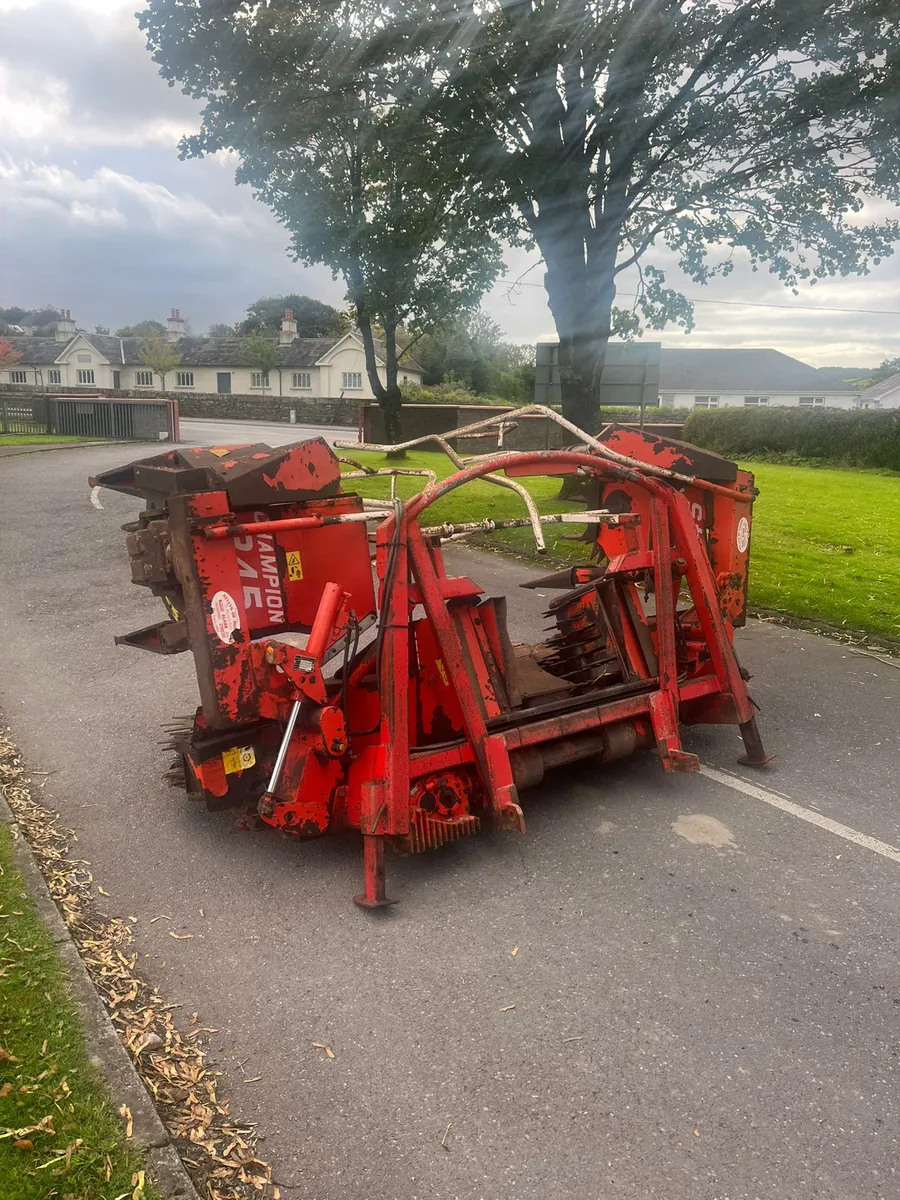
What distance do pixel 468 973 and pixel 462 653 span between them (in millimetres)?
1426

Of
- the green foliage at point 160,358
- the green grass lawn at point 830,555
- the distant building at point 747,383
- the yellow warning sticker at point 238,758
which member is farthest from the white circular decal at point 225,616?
the distant building at point 747,383

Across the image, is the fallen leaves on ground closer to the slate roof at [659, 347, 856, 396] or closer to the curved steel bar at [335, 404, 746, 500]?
the curved steel bar at [335, 404, 746, 500]

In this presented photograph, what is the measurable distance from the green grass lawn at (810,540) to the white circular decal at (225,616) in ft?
20.4

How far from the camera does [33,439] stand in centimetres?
2572

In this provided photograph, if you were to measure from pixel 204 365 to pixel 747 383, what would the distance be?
3885 centimetres

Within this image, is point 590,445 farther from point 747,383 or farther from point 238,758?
point 747,383

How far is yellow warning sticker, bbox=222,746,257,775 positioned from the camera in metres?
3.97

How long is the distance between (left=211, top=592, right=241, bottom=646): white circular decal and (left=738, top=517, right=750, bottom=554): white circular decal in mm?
3243

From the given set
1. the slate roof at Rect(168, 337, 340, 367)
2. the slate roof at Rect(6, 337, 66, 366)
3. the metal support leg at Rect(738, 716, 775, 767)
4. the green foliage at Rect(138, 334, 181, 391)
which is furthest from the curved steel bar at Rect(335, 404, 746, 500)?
the slate roof at Rect(6, 337, 66, 366)

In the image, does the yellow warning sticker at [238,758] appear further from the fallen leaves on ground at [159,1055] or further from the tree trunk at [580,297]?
the tree trunk at [580,297]

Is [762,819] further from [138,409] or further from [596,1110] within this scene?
[138,409]

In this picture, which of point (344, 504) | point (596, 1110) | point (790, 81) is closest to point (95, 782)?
point (344, 504)

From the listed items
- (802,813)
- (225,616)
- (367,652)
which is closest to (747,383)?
(802,813)

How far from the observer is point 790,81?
11.6 meters
